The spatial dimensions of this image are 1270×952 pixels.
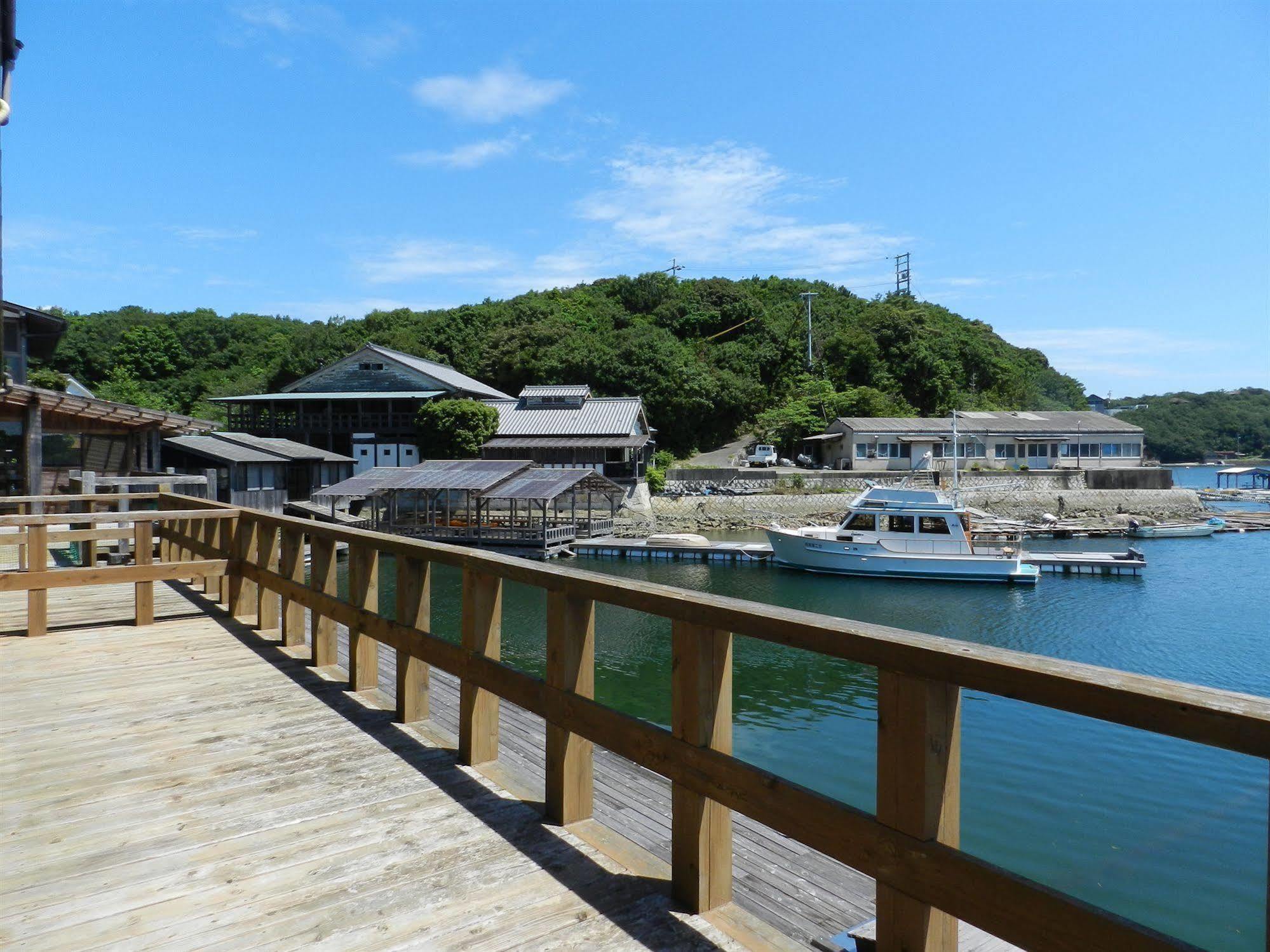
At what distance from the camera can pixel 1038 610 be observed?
23.5m

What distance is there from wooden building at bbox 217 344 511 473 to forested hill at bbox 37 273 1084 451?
442 inches

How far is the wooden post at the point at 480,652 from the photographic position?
3424 mm

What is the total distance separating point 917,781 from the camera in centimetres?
184

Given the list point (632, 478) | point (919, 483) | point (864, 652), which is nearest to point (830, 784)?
point (864, 652)

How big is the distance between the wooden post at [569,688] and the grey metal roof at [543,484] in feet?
85.8

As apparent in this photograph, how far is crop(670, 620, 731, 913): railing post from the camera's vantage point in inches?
95.0

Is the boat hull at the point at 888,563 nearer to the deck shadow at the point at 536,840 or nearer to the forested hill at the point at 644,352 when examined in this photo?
the forested hill at the point at 644,352

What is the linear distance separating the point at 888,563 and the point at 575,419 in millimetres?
19813

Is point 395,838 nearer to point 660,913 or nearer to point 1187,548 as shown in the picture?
point 660,913

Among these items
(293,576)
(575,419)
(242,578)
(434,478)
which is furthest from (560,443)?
(293,576)

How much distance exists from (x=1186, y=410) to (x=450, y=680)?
141m

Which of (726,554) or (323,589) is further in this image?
(726,554)

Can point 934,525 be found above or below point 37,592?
below

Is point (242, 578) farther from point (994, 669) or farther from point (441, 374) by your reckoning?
point (441, 374)
